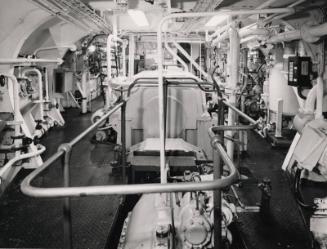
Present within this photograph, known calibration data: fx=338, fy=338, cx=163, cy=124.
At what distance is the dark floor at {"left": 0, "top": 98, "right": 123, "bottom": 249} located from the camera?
303cm

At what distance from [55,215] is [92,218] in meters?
0.43

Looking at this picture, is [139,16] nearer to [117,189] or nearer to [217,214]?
[217,214]

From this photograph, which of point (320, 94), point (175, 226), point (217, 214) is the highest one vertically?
point (320, 94)

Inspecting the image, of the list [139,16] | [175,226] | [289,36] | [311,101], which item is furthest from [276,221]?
[139,16]

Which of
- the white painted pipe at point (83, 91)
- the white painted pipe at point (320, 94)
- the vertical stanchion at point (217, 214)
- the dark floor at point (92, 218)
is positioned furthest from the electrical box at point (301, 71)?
the white painted pipe at point (83, 91)

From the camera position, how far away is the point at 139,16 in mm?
5898

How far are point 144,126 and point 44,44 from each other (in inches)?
145

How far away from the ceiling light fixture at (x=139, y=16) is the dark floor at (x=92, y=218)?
2.50 meters

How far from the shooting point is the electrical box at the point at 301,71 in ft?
15.8

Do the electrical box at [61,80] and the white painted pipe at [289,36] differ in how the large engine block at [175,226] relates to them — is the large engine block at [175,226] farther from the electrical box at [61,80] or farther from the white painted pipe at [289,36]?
the electrical box at [61,80]

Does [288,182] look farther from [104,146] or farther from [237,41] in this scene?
[104,146]

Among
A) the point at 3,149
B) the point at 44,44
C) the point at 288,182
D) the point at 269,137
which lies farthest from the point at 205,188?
the point at 44,44

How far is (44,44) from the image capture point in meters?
7.46

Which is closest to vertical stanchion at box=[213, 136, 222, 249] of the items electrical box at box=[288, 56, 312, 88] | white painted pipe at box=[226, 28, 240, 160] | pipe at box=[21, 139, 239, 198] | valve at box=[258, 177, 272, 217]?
pipe at box=[21, 139, 239, 198]
